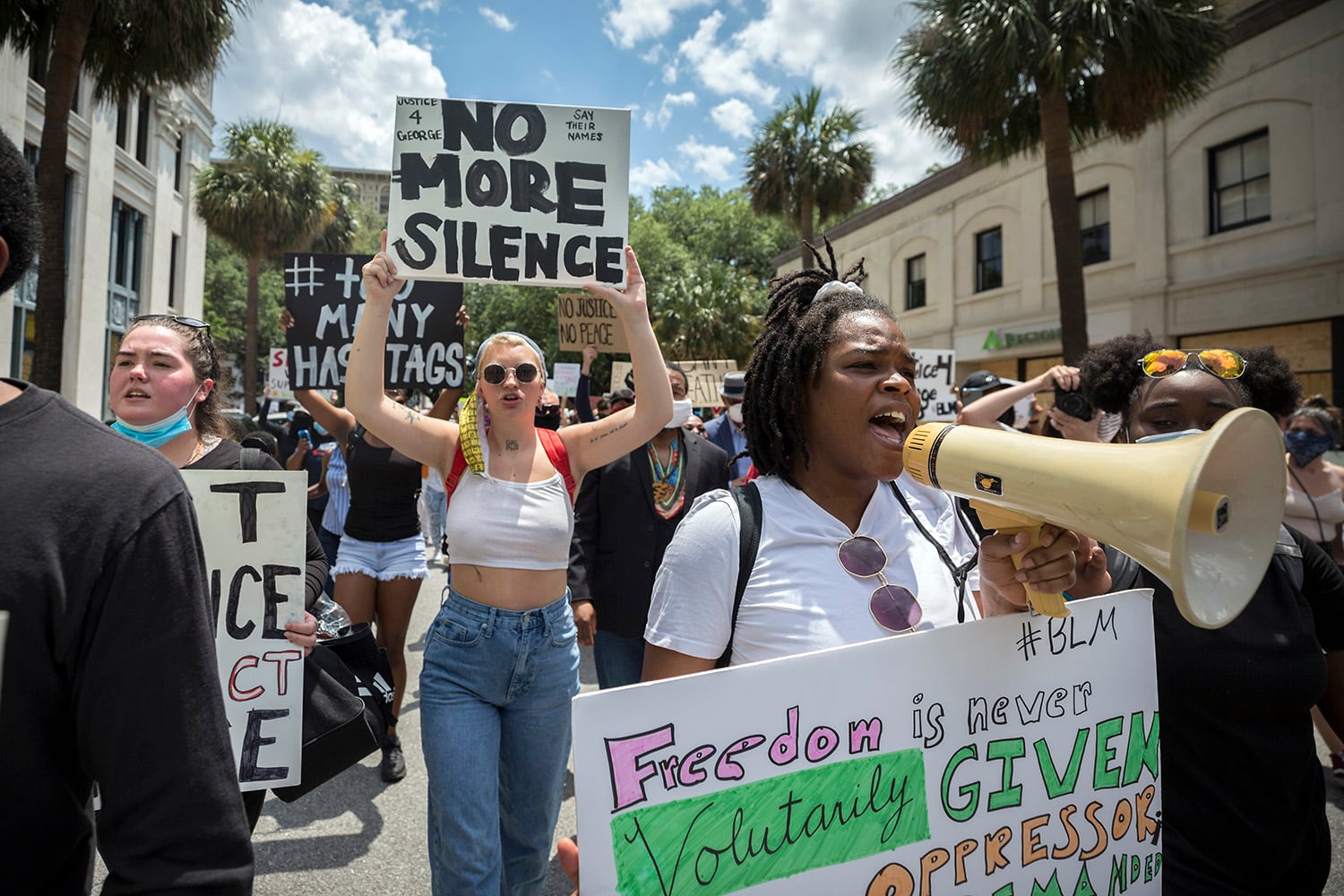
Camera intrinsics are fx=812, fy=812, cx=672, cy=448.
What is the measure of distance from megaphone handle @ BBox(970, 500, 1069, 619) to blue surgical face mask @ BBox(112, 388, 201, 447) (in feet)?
7.75

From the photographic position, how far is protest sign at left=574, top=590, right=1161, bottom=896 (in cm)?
129

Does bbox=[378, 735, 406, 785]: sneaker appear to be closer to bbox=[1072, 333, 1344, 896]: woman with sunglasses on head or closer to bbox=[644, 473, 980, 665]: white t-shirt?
bbox=[644, 473, 980, 665]: white t-shirt

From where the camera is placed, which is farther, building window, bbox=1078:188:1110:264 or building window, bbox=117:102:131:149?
building window, bbox=117:102:131:149

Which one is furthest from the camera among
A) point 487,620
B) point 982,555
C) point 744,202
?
point 744,202

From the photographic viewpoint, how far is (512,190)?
297 cm

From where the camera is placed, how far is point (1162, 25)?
1018cm

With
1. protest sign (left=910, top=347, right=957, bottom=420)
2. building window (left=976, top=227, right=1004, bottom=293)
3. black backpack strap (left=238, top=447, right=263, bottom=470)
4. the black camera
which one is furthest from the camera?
building window (left=976, top=227, right=1004, bottom=293)

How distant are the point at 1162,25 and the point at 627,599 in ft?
35.2

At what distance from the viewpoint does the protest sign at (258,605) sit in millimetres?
2330

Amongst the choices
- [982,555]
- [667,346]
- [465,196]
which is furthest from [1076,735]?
[667,346]

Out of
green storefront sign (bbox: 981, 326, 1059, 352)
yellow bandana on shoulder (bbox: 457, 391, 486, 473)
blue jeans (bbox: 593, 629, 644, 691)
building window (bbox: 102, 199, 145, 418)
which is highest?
building window (bbox: 102, 199, 145, 418)

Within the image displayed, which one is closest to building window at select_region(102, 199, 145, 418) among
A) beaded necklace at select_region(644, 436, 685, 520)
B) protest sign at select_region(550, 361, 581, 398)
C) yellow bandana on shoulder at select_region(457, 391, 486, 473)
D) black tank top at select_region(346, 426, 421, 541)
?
protest sign at select_region(550, 361, 581, 398)

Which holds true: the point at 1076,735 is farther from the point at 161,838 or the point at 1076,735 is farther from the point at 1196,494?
the point at 161,838

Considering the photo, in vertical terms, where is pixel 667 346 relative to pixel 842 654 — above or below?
above
